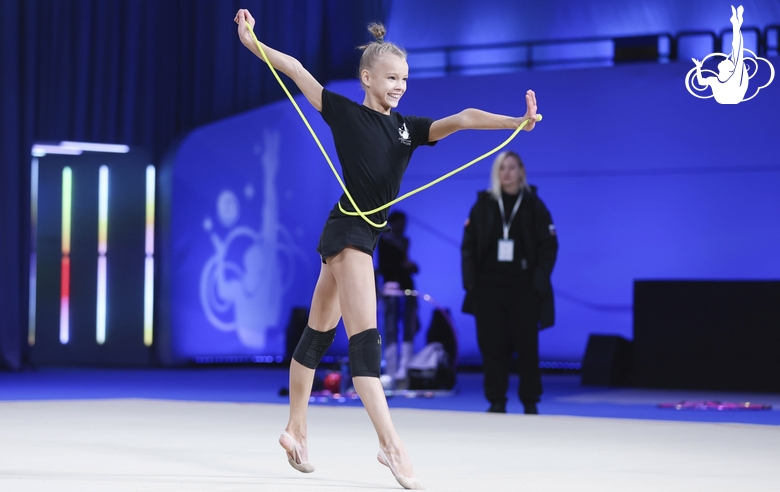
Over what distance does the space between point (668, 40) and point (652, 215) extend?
1511mm

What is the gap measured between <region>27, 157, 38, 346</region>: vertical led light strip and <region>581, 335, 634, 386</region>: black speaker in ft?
15.5

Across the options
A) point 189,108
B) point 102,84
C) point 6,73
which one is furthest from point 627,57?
point 6,73

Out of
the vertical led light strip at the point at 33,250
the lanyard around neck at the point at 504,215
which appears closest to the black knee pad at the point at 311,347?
the lanyard around neck at the point at 504,215

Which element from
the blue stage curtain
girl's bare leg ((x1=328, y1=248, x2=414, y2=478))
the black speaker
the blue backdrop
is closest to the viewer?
girl's bare leg ((x1=328, y1=248, x2=414, y2=478))

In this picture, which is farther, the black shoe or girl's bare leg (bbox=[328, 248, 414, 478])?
the black shoe

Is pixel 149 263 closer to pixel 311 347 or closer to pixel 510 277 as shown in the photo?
pixel 510 277

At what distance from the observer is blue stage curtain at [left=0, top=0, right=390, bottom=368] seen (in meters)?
9.51

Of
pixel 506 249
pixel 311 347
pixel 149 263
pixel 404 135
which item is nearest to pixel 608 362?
pixel 506 249

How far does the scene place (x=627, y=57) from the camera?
9570 mm

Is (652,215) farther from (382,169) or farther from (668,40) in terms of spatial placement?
(382,169)

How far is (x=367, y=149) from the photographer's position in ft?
9.61

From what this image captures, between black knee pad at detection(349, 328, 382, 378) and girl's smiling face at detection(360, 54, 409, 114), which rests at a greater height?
girl's smiling face at detection(360, 54, 409, 114)

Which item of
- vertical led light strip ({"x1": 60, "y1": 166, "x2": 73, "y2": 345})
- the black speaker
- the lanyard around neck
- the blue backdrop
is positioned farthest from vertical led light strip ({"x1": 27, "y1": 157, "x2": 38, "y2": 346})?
the lanyard around neck

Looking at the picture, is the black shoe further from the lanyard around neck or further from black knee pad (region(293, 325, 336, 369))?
black knee pad (region(293, 325, 336, 369))
